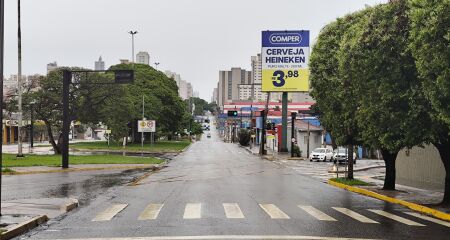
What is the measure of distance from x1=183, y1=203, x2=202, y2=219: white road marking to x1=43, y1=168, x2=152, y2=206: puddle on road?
3496 millimetres

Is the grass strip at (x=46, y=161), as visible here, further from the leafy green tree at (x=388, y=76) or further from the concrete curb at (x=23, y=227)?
the leafy green tree at (x=388, y=76)

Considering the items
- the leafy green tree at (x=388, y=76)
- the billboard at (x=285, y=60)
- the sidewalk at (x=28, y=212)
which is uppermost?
the billboard at (x=285, y=60)

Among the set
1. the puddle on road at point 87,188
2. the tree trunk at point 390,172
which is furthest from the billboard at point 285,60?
the tree trunk at point 390,172

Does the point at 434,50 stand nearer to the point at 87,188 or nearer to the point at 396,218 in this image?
the point at 396,218

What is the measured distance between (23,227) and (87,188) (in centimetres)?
1101

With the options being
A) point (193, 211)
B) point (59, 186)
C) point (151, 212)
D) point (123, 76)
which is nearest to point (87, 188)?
point (59, 186)

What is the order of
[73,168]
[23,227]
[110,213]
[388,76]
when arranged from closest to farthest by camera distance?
1. [23,227]
2. [110,213]
3. [388,76]
4. [73,168]

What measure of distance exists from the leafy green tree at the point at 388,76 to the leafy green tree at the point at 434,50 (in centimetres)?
104

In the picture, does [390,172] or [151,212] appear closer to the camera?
[151,212]

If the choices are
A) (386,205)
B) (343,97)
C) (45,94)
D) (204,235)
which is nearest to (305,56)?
(45,94)

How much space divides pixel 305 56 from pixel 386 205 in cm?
4376

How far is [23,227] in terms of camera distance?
11.8 m

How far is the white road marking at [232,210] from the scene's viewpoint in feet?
47.4

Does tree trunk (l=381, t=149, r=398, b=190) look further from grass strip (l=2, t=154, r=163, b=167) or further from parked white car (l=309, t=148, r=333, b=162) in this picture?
parked white car (l=309, t=148, r=333, b=162)
